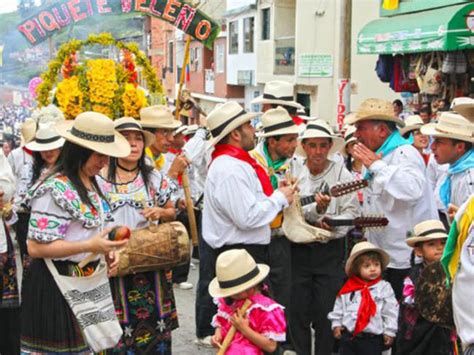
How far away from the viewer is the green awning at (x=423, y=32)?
13.4 metres

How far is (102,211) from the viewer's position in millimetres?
4871

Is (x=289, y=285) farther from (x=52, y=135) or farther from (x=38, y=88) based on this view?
(x=38, y=88)

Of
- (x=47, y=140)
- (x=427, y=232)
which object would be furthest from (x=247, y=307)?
(x=47, y=140)

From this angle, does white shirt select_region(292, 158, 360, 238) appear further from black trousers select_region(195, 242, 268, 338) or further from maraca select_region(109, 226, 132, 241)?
maraca select_region(109, 226, 132, 241)

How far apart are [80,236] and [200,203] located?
4.90 metres

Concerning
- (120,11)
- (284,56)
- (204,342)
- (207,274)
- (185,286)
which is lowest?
(185,286)

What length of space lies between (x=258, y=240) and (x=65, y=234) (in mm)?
1669

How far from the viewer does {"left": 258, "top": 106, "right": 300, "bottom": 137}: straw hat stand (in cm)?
632

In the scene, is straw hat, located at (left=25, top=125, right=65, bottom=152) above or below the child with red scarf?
above

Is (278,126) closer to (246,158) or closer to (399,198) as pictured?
(246,158)

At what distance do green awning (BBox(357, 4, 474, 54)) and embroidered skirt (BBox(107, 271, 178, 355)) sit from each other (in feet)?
29.1

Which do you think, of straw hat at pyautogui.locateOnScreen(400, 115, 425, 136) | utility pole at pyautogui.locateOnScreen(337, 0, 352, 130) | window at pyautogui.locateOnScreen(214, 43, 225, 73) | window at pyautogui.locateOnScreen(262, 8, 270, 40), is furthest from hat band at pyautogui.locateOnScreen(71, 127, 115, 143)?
window at pyautogui.locateOnScreen(214, 43, 225, 73)

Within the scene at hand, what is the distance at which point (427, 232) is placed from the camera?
18.8 ft

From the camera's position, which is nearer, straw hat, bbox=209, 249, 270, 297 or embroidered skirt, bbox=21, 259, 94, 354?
embroidered skirt, bbox=21, 259, 94, 354
